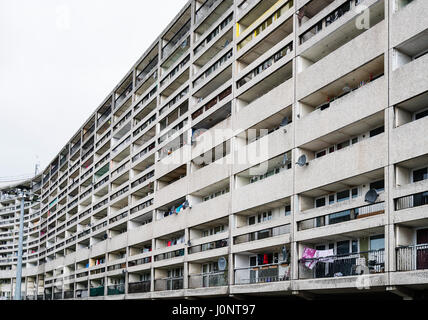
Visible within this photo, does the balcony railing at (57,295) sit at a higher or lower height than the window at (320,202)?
lower

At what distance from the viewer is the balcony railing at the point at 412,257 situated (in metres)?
17.4

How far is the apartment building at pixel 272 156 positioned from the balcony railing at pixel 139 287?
138 mm

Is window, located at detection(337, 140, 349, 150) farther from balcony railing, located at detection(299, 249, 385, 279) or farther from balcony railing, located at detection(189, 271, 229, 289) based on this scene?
balcony railing, located at detection(189, 271, 229, 289)

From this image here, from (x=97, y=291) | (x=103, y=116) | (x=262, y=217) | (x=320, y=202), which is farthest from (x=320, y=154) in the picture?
(x=103, y=116)

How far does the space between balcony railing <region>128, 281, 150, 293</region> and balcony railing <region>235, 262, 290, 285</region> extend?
11350 mm

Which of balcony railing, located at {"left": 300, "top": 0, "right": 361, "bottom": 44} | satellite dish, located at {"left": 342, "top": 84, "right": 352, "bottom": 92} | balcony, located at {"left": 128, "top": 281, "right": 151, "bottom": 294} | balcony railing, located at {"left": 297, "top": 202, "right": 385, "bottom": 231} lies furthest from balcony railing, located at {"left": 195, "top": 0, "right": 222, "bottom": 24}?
balcony, located at {"left": 128, "top": 281, "right": 151, "bottom": 294}

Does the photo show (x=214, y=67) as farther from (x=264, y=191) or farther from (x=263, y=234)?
(x=263, y=234)

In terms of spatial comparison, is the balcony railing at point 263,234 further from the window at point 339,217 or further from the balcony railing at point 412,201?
the balcony railing at point 412,201

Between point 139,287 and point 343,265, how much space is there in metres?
20.3

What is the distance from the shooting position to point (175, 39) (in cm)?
4044

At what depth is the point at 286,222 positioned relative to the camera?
78.6 feet

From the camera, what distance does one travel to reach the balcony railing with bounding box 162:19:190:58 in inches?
1509

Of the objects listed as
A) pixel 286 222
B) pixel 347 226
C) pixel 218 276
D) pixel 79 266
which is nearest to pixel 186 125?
pixel 218 276

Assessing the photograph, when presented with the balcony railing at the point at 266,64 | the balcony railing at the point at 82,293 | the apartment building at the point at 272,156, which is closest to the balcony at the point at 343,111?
the apartment building at the point at 272,156
